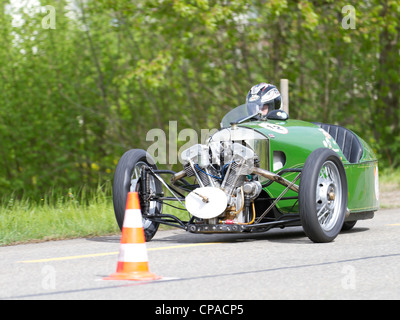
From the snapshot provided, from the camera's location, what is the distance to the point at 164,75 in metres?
20.5

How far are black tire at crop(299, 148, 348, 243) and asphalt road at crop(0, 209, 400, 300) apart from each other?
0.18 meters

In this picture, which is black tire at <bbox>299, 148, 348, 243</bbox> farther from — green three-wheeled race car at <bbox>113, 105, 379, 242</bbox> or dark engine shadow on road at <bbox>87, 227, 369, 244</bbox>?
dark engine shadow on road at <bbox>87, 227, 369, 244</bbox>

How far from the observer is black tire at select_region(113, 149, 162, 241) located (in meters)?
8.66

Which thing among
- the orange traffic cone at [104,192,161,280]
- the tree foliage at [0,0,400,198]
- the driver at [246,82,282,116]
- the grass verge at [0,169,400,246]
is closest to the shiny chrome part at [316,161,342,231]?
the driver at [246,82,282,116]

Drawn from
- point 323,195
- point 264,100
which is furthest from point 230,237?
point 264,100

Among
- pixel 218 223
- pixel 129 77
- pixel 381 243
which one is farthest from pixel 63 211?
pixel 129 77

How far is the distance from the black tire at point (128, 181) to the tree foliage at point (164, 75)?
1022cm

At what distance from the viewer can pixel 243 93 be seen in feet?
68.8

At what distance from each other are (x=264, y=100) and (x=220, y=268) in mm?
3339

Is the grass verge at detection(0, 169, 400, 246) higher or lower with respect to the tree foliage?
lower

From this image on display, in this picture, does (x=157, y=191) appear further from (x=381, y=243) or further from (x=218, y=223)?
(x=381, y=243)

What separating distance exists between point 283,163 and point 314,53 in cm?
1323

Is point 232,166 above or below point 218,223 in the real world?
above

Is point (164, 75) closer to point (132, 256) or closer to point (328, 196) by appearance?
point (328, 196)
